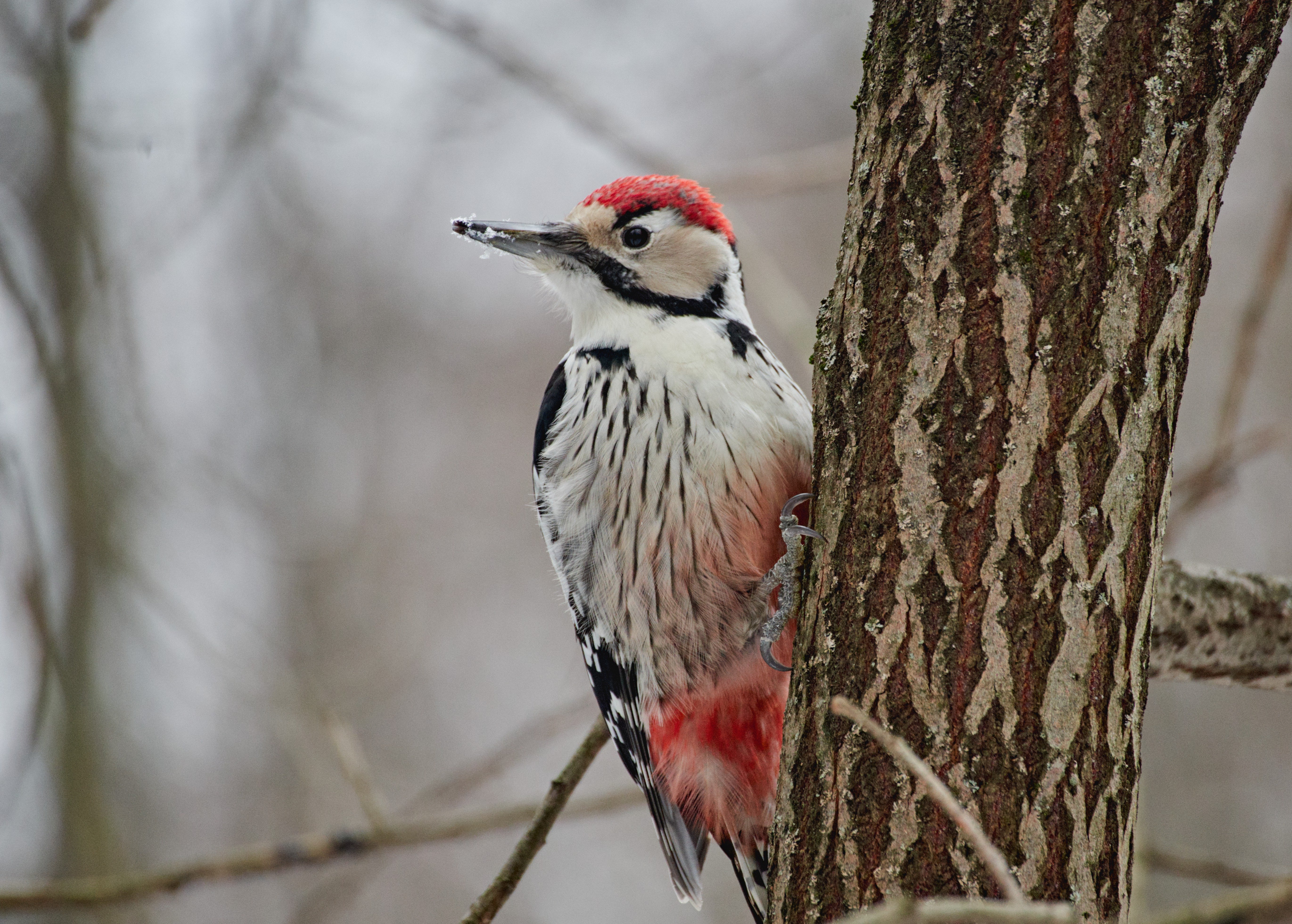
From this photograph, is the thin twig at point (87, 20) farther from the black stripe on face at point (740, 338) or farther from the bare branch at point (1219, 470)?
the bare branch at point (1219, 470)

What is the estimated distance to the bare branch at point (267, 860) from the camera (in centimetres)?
213

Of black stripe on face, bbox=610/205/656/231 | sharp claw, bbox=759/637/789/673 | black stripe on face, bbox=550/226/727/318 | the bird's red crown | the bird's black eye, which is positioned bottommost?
sharp claw, bbox=759/637/789/673

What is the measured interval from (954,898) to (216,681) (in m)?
3.44

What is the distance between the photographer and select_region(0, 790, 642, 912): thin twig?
2.13 metres

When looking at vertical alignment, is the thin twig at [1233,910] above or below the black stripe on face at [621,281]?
below

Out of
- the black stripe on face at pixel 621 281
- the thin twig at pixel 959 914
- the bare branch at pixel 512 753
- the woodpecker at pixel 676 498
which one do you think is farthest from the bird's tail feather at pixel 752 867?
the thin twig at pixel 959 914

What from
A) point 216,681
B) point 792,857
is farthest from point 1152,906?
point 792,857

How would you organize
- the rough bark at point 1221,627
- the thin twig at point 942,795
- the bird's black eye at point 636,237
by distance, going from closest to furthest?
the thin twig at point 942,795, the rough bark at point 1221,627, the bird's black eye at point 636,237

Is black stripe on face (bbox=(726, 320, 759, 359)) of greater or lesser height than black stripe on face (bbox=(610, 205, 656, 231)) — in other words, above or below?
below

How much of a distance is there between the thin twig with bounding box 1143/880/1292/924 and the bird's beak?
1716 millimetres

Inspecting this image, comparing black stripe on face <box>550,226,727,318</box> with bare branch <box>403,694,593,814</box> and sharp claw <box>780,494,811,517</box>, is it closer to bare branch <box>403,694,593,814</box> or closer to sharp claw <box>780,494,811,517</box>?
sharp claw <box>780,494,811,517</box>

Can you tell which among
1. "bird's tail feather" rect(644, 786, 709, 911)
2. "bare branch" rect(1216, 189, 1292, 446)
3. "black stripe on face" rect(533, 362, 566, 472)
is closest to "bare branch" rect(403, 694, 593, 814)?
"bird's tail feather" rect(644, 786, 709, 911)

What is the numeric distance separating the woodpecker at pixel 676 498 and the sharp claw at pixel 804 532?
0.01m

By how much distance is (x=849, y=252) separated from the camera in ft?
4.65
